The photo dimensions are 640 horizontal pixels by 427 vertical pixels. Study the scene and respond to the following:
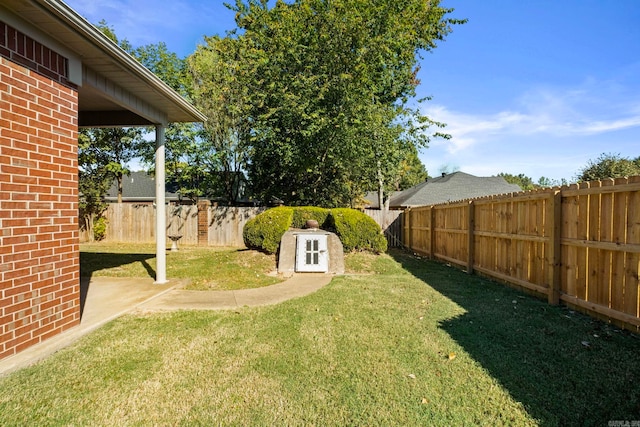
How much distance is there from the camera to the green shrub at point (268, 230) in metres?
9.00

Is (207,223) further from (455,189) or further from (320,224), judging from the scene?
(455,189)

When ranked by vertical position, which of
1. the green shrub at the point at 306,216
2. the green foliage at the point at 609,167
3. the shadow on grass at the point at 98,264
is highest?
the green foliage at the point at 609,167

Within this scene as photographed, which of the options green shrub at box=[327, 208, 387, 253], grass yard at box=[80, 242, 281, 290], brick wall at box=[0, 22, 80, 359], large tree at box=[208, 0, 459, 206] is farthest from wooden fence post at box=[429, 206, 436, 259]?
brick wall at box=[0, 22, 80, 359]

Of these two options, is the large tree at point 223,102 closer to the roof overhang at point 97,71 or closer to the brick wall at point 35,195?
the roof overhang at point 97,71

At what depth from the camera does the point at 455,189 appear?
73.5ft

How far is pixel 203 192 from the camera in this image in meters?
16.3

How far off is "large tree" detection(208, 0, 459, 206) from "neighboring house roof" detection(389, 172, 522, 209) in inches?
313

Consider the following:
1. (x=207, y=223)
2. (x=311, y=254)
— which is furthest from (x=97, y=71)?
(x=207, y=223)

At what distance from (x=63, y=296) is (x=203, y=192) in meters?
13.4

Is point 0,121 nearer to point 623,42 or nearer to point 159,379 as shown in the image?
point 159,379

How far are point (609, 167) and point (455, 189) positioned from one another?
8432 mm

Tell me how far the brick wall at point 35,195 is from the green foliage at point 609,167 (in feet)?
78.8

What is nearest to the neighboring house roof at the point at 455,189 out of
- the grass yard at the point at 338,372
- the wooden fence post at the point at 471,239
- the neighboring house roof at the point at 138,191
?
the wooden fence post at the point at 471,239

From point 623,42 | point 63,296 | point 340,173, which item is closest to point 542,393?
point 63,296
